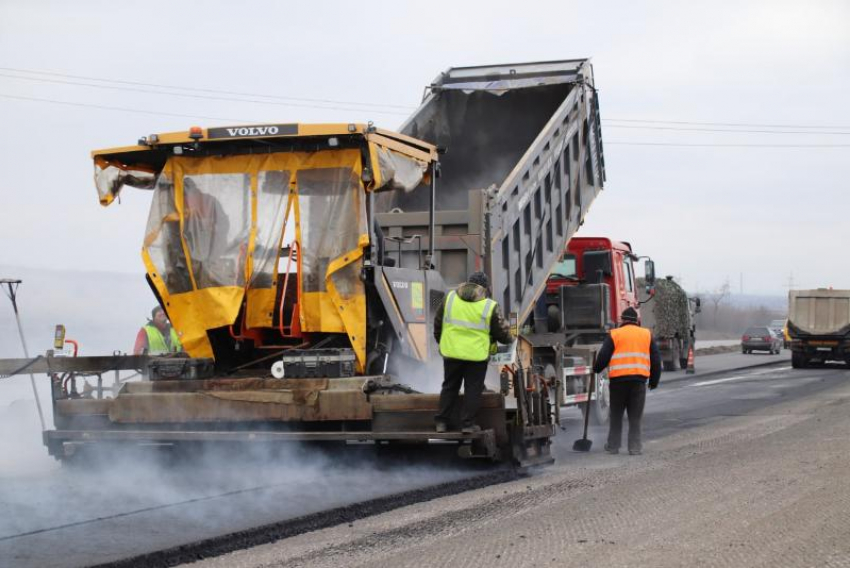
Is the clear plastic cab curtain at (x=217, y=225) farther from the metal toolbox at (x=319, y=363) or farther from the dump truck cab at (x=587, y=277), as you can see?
the dump truck cab at (x=587, y=277)

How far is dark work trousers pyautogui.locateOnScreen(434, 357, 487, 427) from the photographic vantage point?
8.69 metres

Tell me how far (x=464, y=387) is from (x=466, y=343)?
1.15 feet

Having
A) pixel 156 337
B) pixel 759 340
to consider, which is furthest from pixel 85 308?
pixel 759 340

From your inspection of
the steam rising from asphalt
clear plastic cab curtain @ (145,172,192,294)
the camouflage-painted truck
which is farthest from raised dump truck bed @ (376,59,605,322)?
the camouflage-painted truck

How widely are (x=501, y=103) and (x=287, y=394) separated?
20.9 ft

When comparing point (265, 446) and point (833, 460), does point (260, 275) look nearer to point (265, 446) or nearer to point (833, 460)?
point (265, 446)

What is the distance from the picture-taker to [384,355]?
9234 mm

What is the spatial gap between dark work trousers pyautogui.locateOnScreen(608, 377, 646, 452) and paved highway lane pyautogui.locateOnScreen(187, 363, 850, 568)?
0.33 meters

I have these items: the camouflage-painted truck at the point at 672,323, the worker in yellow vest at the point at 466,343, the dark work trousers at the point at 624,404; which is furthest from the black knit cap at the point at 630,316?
the camouflage-painted truck at the point at 672,323

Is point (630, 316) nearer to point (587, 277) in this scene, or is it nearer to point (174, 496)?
point (587, 277)

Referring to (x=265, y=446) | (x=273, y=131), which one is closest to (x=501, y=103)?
(x=273, y=131)

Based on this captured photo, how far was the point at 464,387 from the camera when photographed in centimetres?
890

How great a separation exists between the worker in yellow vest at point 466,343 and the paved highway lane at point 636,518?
67 centimetres

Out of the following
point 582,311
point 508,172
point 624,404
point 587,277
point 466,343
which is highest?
point 508,172
